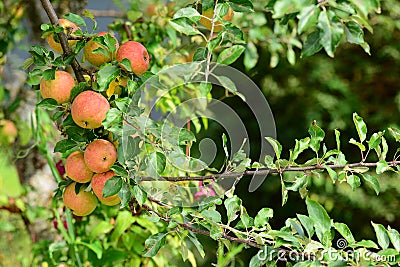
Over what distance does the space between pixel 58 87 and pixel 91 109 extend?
0.27 feet

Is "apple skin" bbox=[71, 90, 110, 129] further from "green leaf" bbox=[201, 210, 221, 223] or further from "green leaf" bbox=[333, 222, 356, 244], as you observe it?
"green leaf" bbox=[333, 222, 356, 244]

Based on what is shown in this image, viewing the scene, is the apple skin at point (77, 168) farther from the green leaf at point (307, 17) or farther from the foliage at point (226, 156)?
the green leaf at point (307, 17)

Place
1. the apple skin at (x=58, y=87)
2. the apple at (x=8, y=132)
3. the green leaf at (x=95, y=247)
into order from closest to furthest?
the apple skin at (x=58, y=87) → the green leaf at (x=95, y=247) → the apple at (x=8, y=132)

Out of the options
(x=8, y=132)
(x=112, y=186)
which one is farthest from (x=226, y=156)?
(x=8, y=132)

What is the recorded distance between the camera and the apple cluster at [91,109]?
0.76m

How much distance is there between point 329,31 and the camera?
22.5 inches

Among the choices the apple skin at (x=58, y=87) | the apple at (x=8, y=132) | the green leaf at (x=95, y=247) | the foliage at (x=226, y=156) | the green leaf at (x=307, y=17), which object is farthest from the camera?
the apple at (x=8, y=132)

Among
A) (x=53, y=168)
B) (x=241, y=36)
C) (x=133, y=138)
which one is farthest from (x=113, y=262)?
(x=241, y=36)

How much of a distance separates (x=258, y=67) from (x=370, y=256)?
6.01 feet

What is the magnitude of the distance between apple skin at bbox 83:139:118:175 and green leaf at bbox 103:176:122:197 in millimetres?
27

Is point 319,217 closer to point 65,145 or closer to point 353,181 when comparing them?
point 353,181

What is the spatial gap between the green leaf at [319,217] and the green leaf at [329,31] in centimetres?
25

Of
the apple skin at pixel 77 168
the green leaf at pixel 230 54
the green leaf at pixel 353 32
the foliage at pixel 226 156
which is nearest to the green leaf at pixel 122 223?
the foliage at pixel 226 156

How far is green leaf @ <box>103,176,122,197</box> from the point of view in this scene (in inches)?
29.6
